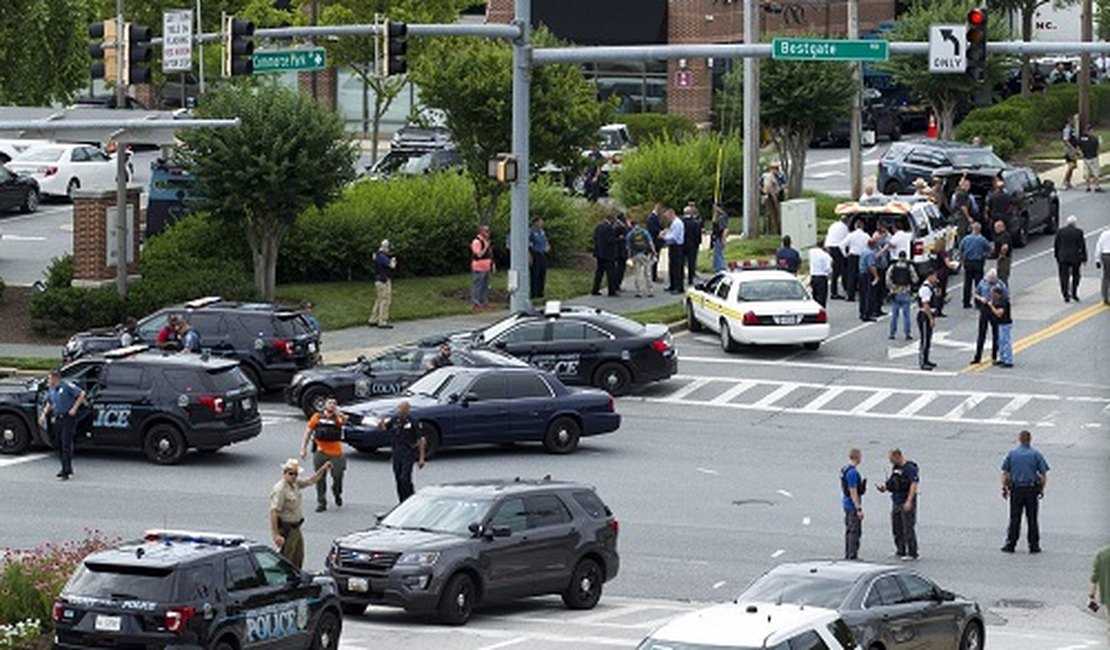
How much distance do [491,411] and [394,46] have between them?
27.7ft

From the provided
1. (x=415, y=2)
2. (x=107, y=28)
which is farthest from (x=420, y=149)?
(x=107, y=28)

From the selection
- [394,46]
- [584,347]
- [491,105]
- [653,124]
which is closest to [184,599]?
[584,347]

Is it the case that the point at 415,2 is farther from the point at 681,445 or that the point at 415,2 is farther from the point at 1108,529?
the point at 1108,529

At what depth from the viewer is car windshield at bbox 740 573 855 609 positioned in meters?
21.4

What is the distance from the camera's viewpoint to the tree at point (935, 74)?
223 feet

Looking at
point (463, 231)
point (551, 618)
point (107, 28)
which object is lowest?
point (551, 618)

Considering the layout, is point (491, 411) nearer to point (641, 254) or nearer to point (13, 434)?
point (13, 434)

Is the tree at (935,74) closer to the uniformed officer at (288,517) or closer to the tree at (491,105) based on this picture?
the tree at (491,105)

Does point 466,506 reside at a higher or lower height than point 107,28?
lower

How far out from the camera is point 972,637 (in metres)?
22.7

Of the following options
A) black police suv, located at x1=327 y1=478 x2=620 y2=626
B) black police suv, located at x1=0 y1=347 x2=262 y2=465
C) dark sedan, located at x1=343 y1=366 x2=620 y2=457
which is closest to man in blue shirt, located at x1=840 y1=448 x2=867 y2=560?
black police suv, located at x1=327 y1=478 x2=620 y2=626

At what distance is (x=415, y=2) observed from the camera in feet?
227

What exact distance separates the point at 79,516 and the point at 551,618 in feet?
23.7

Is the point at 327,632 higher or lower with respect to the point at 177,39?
lower
